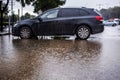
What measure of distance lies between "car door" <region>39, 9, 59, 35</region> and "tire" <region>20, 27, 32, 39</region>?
60cm

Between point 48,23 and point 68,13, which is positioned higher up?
point 68,13

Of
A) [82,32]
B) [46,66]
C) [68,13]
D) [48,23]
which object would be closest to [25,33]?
[48,23]

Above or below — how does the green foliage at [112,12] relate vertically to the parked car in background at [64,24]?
below

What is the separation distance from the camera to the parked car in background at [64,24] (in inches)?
742

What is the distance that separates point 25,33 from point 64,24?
6.84 feet

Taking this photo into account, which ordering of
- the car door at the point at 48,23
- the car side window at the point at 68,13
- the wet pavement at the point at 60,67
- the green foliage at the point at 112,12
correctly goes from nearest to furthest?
the wet pavement at the point at 60,67
the car door at the point at 48,23
the car side window at the point at 68,13
the green foliage at the point at 112,12

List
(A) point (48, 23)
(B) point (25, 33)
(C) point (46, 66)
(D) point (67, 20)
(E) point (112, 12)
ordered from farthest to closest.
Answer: (E) point (112, 12) < (B) point (25, 33) < (A) point (48, 23) < (D) point (67, 20) < (C) point (46, 66)

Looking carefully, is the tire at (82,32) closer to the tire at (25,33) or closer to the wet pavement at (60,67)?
the tire at (25,33)

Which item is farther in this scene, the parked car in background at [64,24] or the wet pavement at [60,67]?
the parked car in background at [64,24]

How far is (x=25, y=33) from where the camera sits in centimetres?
1939

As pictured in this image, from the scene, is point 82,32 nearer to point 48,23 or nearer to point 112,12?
point 48,23

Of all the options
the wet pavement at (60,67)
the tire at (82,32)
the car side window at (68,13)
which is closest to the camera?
the wet pavement at (60,67)

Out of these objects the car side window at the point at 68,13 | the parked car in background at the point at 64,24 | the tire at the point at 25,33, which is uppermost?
the car side window at the point at 68,13

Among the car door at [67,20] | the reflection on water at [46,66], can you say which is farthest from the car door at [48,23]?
the reflection on water at [46,66]
